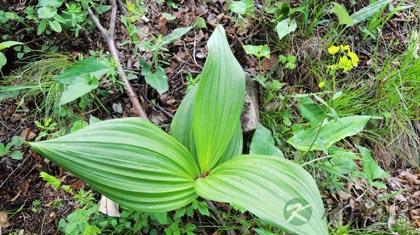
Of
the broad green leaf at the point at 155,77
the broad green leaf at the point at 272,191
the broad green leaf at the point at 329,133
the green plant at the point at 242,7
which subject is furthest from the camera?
the green plant at the point at 242,7

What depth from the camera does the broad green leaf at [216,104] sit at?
1.45m

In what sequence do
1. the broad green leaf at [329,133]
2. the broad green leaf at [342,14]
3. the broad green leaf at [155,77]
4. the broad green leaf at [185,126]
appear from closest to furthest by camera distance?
the broad green leaf at [185,126] < the broad green leaf at [329,133] < the broad green leaf at [155,77] < the broad green leaf at [342,14]

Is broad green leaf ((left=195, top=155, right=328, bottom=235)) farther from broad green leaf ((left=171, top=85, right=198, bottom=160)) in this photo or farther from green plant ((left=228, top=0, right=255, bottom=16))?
green plant ((left=228, top=0, right=255, bottom=16))

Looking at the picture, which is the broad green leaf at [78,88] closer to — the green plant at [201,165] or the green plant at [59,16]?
the green plant at [59,16]

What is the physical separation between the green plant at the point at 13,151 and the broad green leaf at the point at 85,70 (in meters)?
0.38

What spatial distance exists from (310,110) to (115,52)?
3.47 ft

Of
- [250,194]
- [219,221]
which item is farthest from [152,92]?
[250,194]

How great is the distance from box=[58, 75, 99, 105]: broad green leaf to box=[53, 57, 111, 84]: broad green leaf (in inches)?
1.0

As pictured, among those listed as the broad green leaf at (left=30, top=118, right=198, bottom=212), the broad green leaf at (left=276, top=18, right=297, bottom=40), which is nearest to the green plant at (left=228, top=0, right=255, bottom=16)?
the broad green leaf at (left=276, top=18, right=297, bottom=40)

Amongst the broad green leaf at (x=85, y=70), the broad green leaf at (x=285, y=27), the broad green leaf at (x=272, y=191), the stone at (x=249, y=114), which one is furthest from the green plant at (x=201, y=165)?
the broad green leaf at (x=285, y=27)

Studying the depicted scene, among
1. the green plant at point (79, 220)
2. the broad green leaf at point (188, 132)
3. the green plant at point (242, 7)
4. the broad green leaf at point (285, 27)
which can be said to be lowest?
the green plant at point (79, 220)

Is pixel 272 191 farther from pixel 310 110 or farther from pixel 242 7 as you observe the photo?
pixel 242 7

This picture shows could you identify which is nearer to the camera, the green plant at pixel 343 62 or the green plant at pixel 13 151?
the green plant at pixel 343 62

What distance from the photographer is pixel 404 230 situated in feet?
5.85
